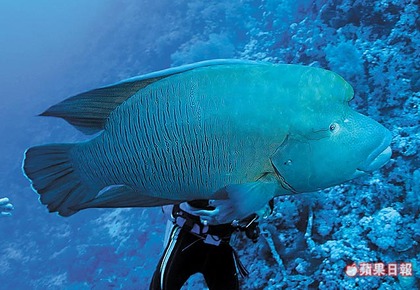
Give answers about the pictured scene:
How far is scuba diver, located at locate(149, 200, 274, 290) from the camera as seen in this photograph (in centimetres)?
233

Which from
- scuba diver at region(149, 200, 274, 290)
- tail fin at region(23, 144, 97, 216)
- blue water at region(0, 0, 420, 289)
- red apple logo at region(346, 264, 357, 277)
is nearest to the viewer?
tail fin at region(23, 144, 97, 216)

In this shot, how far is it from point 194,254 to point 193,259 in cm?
4

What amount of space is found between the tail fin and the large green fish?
A: 15 centimetres

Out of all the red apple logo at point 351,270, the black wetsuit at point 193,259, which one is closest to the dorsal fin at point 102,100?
the black wetsuit at point 193,259

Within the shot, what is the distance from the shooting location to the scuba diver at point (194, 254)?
2.33 m

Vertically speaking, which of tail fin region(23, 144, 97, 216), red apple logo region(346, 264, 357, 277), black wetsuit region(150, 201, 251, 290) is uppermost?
tail fin region(23, 144, 97, 216)

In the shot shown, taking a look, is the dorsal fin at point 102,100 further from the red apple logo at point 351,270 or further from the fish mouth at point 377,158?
the red apple logo at point 351,270

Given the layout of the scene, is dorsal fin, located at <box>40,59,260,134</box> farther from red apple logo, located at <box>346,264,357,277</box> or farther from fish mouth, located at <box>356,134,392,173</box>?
red apple logo, located at <box>346,264,357,277</box>

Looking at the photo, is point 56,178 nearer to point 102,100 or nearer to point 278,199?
point 102,100

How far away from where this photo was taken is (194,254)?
259cm

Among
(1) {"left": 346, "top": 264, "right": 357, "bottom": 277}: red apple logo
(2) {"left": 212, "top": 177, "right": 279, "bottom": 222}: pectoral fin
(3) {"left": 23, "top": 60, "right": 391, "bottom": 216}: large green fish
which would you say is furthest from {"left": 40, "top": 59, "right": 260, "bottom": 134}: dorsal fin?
(1) {"left": 346, "top": 264, "right": 357, "bottom": 277}: red apple logo

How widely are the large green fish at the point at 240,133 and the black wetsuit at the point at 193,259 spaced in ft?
4.07

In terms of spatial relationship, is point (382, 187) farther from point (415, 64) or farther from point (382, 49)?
point (382, 49)

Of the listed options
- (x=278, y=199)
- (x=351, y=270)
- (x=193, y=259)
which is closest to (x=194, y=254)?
(x=193, y=259)
